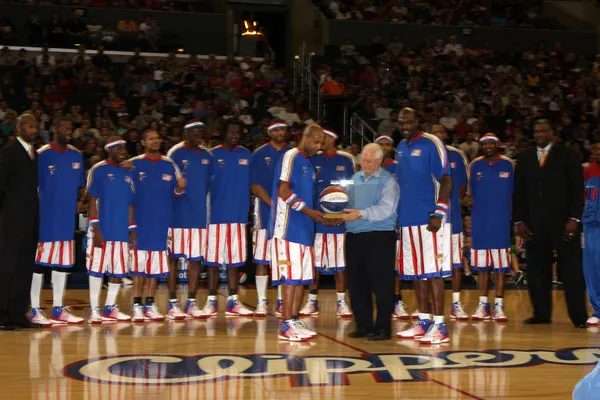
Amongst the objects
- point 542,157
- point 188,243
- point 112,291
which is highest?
point 542,157

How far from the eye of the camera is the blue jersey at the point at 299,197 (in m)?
8.52

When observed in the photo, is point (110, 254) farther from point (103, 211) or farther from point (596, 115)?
point (596, 115)

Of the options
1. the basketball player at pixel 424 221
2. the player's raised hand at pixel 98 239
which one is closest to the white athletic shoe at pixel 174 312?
the player's raised hand at pixel 98 239

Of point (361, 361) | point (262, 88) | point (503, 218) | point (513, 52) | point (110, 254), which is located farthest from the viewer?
point (513, 52)

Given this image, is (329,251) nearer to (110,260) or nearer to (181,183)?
(181,183)

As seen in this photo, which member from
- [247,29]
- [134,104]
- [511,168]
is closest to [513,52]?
[247,29]

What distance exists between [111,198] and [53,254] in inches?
32.0

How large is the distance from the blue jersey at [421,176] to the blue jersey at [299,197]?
91cm

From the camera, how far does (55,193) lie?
955 cm

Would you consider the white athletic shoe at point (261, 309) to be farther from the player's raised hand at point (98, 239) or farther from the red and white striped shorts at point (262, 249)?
the player's raised hand at point (98, 239)

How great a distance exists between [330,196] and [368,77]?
41.2 ft

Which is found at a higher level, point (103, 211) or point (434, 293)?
point (103, 211)

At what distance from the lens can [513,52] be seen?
2388cm

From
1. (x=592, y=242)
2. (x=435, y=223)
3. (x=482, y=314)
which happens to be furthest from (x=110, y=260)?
(x=592, y=242)
